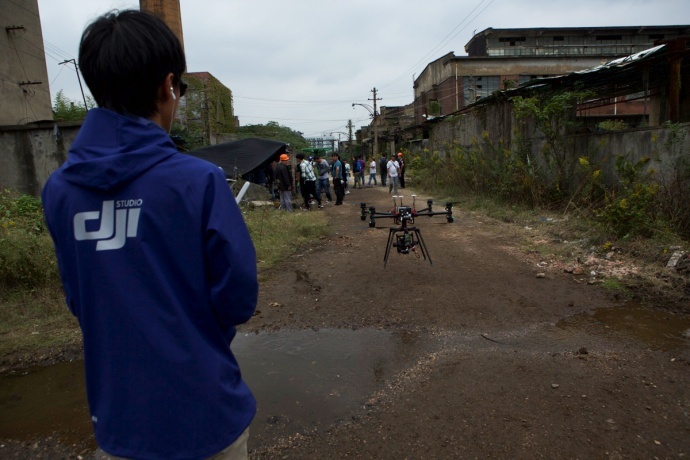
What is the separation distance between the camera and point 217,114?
26.7 m

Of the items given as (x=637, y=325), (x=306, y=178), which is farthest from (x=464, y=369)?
(x=306, y=178)

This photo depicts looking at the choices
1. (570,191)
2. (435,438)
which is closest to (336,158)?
(570,191)

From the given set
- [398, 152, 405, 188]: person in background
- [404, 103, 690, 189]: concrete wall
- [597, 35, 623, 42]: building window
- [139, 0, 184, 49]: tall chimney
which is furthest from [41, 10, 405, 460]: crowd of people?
[597, 35, 623, 42]: building window

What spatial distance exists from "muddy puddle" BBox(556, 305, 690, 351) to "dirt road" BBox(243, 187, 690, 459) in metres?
0.02

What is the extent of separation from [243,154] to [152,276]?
43.7ft

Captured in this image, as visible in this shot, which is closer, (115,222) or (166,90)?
(115,222)

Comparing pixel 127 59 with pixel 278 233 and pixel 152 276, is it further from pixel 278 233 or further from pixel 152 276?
pixel 278 233

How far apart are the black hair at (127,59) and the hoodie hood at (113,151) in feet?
0.21

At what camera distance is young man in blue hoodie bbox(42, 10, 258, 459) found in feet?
3.71

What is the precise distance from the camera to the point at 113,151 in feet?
3.71

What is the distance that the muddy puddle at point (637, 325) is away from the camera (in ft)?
12.6

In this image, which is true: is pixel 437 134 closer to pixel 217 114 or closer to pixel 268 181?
pixel 268 181

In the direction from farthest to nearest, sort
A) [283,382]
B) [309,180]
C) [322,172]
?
[322,172], [309,180], [283,382]

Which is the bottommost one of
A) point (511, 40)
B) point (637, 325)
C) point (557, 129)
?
point (637, 325)
